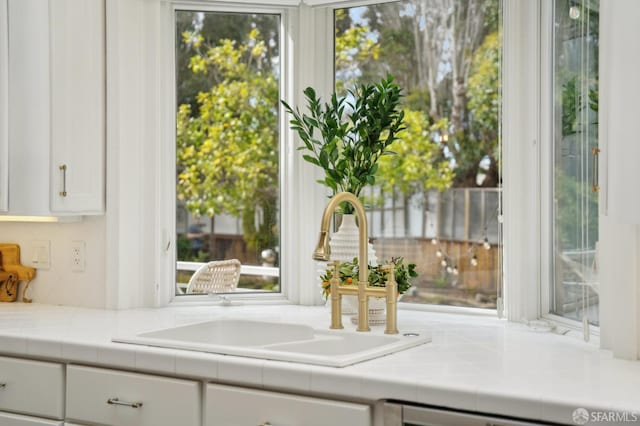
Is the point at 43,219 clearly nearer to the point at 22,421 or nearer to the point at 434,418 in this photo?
the point at 22,421

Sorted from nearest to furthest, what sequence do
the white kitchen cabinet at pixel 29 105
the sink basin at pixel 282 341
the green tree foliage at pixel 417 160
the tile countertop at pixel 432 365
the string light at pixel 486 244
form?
1. the tile countertop at pixel 432 365
2. the sink basin at pixel 282 341
3. the white kitchen cabinet at pixel 29 105
4. the string light at pixel 486 244
5. the green tree foliage at pixel 417 160

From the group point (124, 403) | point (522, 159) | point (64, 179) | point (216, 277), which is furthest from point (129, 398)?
point (522, 159)

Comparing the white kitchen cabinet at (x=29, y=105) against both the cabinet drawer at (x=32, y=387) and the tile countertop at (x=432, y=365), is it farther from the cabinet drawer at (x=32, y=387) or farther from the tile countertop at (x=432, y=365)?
the cabinet drawer at (x=32, y=387)

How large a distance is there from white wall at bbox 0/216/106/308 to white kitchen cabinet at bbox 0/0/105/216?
17 centimetres

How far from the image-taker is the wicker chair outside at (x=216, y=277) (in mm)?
3266

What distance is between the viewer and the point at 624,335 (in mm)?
2088

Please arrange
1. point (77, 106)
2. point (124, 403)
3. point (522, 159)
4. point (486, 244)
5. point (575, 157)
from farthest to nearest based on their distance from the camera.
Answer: point (486, 244), point (77, 106), point (522, 159), point (575, 157), point (124, 403)

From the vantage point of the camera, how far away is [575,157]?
253cm

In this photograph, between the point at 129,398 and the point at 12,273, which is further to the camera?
the point at 12,273

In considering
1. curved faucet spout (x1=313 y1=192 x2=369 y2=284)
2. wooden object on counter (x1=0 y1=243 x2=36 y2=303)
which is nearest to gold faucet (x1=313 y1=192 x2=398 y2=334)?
curved faucet spout (x1=313 y1=192 x2=369 y2=284)

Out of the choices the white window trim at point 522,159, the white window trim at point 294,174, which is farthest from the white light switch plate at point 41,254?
the white window trim at point 522,159

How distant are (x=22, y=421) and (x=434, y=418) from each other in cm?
129

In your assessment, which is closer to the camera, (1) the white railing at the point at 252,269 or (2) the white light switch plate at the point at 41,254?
(2) the white light switch plate at the point at 41,254

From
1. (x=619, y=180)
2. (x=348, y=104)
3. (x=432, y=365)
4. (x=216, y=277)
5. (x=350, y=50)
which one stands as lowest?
(x=432, y=365)
